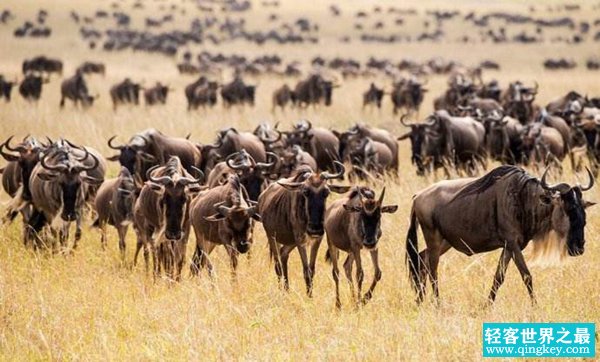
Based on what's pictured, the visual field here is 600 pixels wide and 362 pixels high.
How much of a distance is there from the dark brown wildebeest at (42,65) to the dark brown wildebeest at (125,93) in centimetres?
752

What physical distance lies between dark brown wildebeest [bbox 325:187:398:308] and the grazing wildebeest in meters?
20.3

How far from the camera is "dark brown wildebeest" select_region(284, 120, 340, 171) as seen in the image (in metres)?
16.1

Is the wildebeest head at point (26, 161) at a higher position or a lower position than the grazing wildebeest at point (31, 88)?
higher

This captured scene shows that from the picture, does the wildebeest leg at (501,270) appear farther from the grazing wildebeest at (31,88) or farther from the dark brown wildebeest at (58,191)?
the grazing wildebeest at (31,88)

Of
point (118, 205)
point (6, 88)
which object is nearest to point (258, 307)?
point (118, 205)

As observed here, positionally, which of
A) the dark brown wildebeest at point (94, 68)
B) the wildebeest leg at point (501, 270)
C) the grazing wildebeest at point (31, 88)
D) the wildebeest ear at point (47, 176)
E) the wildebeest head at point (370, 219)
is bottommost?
the dark brown wildebeest at point (94, 68)

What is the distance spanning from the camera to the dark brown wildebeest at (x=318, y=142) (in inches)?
634

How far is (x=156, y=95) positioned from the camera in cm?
2872

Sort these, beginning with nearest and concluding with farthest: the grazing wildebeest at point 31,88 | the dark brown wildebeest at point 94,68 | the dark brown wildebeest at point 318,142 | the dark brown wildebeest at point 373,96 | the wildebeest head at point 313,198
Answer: the wildebeest head at point 313,198
the dark brown wildebeest at point 318,142
the grazing wildebeest at point 31,88
the dark brown wildebeest at point 373,96
the dark brown wildebeest at point 94,68

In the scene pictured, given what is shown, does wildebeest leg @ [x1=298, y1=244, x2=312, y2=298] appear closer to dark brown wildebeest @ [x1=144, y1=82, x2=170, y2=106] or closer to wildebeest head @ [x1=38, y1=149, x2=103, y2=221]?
wildebeest head @ [x1=38, y1=149, x2=103, y2=221]

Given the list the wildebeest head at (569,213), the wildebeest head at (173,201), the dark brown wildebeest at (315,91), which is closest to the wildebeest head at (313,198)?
the wildebeest head at (173,201)

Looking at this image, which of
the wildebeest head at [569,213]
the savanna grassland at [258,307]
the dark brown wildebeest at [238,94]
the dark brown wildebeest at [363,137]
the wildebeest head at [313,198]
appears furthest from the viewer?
the dark brown wildebeest at [238,94]

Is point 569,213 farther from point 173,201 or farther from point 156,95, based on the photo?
point 156,95

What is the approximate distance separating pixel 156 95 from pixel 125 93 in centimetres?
92
